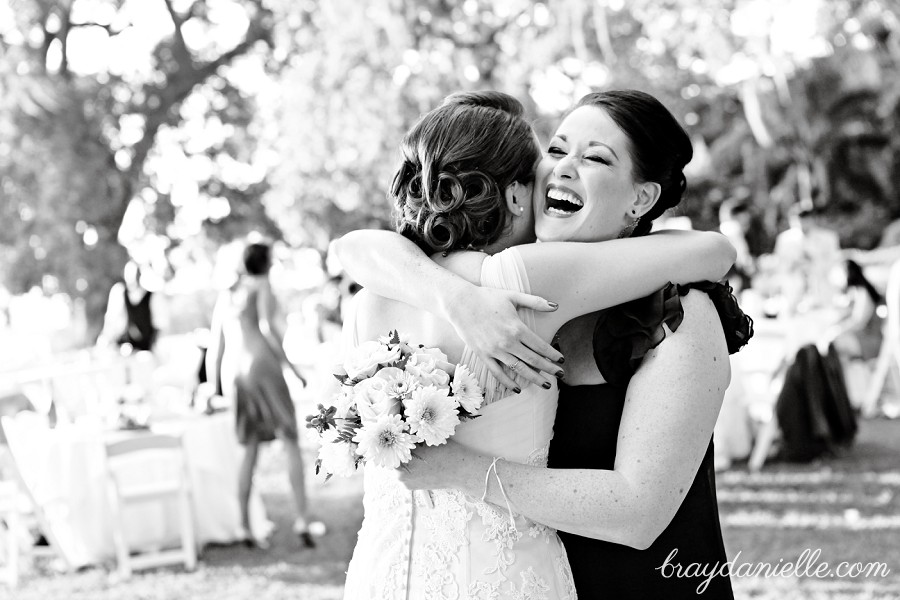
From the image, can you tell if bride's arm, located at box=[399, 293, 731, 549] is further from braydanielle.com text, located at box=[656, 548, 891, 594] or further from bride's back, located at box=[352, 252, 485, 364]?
braydanielle.com text, located at box=[656, 548, 891, 594]

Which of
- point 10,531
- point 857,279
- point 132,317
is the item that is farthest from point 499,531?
point 132,317

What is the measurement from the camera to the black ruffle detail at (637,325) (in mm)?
1968

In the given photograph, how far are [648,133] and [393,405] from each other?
2.75 ft

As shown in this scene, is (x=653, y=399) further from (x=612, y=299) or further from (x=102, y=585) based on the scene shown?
(x=102, y=585)

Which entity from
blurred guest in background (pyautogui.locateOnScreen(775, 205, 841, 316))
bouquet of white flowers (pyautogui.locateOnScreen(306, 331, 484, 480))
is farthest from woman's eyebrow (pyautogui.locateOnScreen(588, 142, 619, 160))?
blurred guest in background (pyautogui.locateOnScreen(775, 205, 841, 316))

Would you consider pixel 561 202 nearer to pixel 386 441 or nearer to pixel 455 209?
pixel 455 209

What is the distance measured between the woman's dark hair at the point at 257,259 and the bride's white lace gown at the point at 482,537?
16.9 ft

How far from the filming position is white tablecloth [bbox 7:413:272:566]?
6.88 meters

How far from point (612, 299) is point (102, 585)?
18.0 feet

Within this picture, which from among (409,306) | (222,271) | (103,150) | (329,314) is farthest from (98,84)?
(409,306)

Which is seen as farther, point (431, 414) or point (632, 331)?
point (632, 331)

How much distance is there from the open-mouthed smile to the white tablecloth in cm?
532

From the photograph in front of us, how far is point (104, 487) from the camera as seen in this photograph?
273 inches

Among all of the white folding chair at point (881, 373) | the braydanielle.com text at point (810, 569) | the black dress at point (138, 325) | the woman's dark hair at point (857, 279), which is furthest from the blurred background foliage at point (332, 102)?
the braydanielle.com text at point (810, 569)
